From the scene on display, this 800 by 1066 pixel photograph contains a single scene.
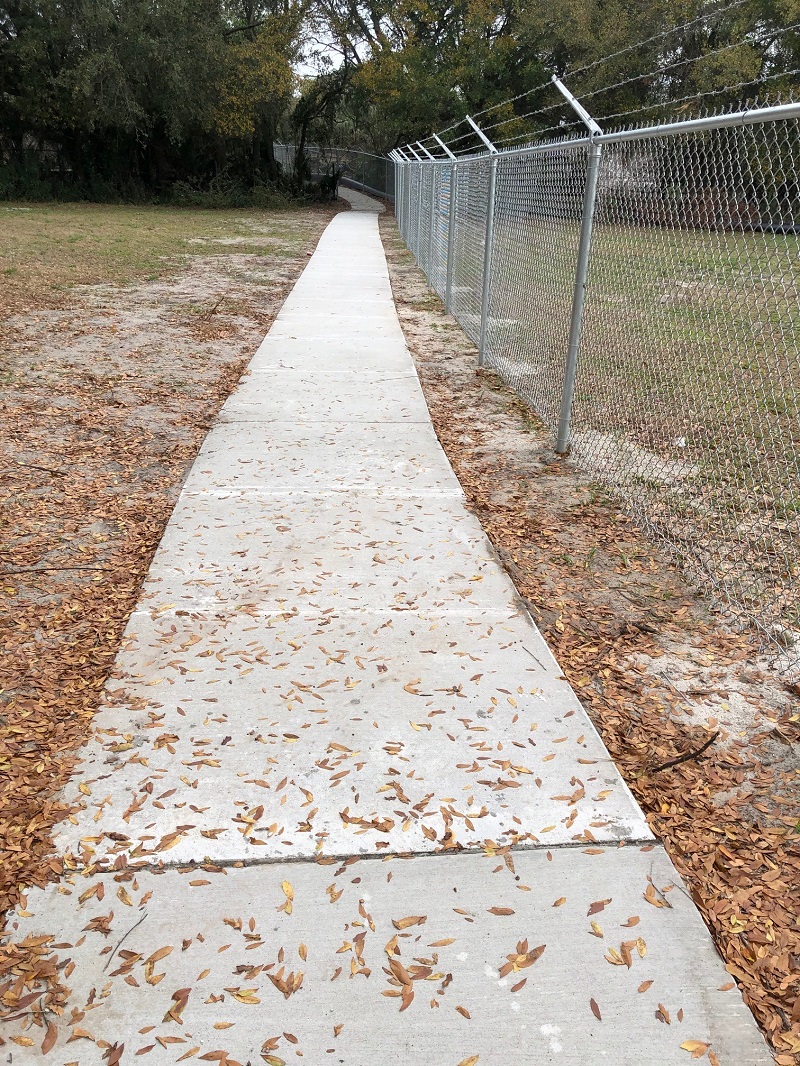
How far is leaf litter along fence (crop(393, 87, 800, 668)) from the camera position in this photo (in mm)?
3969

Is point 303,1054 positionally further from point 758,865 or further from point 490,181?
point 490,181

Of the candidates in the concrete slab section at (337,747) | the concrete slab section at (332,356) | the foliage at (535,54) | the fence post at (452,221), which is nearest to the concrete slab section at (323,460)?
the concrete slab section at (337,747)

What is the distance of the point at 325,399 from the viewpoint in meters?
6.60

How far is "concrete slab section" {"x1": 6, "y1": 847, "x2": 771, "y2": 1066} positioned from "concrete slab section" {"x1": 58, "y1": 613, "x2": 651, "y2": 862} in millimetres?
122

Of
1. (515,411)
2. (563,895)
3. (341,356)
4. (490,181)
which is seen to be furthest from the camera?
(341,356)

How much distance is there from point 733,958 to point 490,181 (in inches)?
265

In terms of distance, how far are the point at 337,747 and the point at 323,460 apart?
2851 millimetres

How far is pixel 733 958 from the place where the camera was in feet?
6.67

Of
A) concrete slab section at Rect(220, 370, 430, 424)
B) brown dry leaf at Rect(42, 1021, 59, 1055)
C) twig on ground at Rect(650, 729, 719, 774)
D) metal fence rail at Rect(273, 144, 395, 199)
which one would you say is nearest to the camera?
brown dry leaf at Rect(42, 1021, 59, 1055)

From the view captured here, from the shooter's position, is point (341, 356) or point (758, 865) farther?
point (341, 356)

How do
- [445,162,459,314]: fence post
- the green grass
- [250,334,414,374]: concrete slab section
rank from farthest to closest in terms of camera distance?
the green grass → [445,162,459,314]: fence post → [250,334,414,374]: concrete slab section

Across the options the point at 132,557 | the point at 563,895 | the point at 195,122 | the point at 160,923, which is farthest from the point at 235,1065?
the point at 195,122

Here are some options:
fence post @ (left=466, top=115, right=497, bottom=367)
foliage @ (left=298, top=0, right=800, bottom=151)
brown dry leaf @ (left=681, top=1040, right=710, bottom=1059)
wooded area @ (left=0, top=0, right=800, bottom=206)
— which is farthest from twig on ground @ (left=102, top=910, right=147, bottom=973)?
wooded area @ (left=0, top=0, right=800, bottom=206)

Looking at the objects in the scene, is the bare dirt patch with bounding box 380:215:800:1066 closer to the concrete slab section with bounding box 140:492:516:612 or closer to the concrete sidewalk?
the concrete sidewalk
